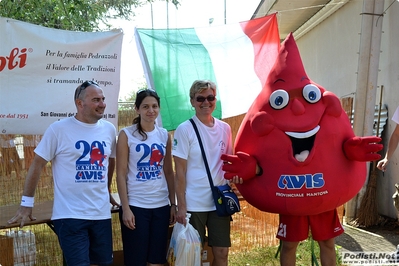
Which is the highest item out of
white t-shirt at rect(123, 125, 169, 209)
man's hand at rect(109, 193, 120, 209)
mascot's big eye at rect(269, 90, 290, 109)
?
mascot's big eye at rect(269, 90, 290, 109)

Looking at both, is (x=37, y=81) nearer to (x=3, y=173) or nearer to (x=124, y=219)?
(x=3, y=173)

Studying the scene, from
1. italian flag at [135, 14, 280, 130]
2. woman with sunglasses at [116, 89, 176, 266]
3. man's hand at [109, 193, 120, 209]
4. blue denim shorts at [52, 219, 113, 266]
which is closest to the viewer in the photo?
blue denim shorts at [52, 219, 113, 266]

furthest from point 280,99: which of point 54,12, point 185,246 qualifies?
point 54,12

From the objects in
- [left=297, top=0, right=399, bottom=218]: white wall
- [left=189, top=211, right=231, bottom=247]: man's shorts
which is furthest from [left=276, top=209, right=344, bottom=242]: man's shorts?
[left=297, top=0, right=399, bottom=218]: white wall

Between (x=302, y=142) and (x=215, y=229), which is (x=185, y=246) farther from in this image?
(x=302, y=142)

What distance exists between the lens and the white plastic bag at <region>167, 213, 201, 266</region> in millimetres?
2842

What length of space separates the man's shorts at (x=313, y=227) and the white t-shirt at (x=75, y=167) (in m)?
1.39

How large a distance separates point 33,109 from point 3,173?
0.93 m

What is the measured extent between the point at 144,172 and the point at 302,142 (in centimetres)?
117

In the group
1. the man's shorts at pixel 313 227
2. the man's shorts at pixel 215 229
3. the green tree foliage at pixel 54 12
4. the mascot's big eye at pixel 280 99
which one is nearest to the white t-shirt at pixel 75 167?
the man's shorts at pixel 215 229

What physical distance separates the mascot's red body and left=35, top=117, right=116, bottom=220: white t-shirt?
2.96 feet

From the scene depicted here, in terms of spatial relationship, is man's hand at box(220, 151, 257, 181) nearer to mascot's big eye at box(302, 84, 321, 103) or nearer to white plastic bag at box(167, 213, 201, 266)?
white plastic bag at box(167, 213, 201, 266)

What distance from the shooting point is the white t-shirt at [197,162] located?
2.89m

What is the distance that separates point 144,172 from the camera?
9.36ft
